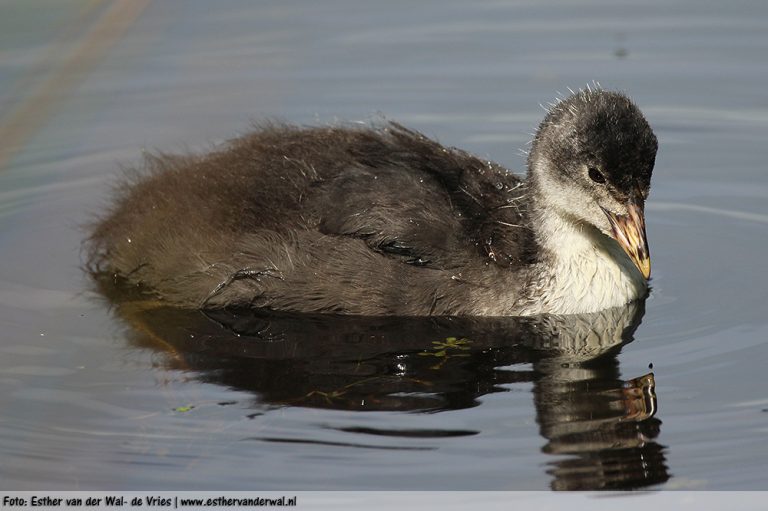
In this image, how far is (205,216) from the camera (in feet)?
23.3

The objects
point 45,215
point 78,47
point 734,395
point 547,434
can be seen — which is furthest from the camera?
point 45,215

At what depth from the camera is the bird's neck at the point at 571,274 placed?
7145 mm

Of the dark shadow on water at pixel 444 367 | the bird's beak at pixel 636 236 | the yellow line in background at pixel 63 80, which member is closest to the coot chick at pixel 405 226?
the bird's beak at pixel 636 236

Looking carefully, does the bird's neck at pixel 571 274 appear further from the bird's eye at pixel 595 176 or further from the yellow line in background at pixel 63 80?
the yellow line in background at pixel 63 80

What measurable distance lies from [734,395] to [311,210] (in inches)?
104

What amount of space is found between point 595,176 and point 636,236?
43 centimetres

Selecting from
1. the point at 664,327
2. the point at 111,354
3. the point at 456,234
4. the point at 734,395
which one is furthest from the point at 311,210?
the point at 734,395

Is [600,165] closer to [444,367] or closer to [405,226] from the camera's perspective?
[405,226]

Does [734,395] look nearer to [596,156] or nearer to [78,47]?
[596,156]

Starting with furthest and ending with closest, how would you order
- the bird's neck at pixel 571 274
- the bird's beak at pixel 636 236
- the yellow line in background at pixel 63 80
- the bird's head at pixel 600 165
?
1. the bird's neck at pixel 571 274
2. the bird's beak at pixel 636 236
3. the bird's head at pixel 600 165
4. the yellow line in background at pixel 63 80

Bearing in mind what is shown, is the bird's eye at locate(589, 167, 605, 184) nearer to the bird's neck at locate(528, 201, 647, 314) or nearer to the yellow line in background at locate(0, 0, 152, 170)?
the bird's neck at locate(528, 201, 647, 314)

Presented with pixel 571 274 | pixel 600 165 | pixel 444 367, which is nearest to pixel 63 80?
pixel 444 367

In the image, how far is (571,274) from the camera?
720 centimetres

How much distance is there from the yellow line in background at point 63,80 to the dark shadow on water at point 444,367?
331cm
